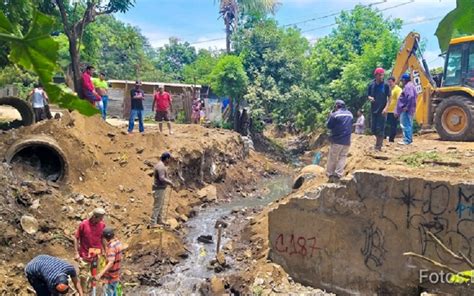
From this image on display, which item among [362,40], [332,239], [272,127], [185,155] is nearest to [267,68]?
[362,40]

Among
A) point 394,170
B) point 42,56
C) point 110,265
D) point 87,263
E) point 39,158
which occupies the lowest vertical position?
point 87,263

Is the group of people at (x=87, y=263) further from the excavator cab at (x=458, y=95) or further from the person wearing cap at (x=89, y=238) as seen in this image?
the excavator cab at (x=458, y=95)

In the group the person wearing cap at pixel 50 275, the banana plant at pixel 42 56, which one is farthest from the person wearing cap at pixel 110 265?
the banana plant at pixel 42 56

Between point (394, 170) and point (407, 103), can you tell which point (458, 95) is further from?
point (394, 170)

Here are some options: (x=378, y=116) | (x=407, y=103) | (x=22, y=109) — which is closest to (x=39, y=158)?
(x=22, y=109)

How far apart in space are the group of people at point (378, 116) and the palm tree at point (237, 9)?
55.0 ft

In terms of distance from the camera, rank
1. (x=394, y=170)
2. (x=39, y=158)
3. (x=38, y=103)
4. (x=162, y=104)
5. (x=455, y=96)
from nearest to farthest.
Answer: (x=394, y=170) → (x=39, y=158) → (x=455, y=96) → (x=38, y=103) → (x=162, y=104)

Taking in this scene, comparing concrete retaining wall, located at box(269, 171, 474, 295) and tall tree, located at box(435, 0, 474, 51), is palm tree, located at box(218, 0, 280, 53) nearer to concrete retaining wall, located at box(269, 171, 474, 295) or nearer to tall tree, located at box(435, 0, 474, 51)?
concrete retaining wall, located at box(269, 171, 474, 295)

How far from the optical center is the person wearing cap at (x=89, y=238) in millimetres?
6527

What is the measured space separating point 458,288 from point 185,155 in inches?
357

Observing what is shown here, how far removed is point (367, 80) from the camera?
20.5 m

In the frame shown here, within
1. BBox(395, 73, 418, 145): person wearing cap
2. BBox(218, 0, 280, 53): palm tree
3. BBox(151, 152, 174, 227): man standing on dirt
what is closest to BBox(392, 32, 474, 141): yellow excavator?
BBox(395, 73, 418, 145): person wearing cap

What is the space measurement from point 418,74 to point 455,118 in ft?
7.15

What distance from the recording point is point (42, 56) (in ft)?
4.06
